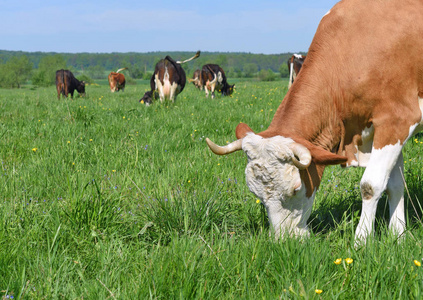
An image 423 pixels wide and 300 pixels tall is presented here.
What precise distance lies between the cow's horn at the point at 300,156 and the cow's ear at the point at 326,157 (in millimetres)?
67

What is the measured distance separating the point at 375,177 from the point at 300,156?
0.85 meters

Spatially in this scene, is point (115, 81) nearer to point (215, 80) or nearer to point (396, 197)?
point (215, 80)

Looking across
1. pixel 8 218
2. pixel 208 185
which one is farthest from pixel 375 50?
pixel 8 218

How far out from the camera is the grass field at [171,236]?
2270 millimetres

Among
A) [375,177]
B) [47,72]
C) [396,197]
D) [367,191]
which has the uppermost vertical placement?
[47,72]

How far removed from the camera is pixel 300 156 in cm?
292

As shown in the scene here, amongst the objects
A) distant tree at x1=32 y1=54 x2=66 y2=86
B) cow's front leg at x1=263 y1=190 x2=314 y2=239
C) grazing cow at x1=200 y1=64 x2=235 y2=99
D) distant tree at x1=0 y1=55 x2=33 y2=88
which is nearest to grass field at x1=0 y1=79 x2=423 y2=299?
cow's front leg at x1=263 y1=190 x2=314 y2=239

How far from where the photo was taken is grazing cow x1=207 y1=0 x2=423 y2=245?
3.05 meters

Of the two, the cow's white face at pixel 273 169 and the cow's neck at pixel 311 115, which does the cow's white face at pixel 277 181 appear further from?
the cow's neck at pixel 311 115

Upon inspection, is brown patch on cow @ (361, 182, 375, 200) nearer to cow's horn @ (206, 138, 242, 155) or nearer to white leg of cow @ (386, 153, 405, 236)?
white leg of cow @ (386, 153, 405, 236)

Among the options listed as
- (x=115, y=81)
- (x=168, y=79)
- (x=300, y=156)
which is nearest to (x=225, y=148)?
(x=300, y=156)

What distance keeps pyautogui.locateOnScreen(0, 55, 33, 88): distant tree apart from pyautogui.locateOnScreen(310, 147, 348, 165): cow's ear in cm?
11029

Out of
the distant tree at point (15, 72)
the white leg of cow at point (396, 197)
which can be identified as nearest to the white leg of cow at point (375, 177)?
the white leg of cow at point (396, 197)

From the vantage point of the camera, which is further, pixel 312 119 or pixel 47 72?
pixel 47 72
